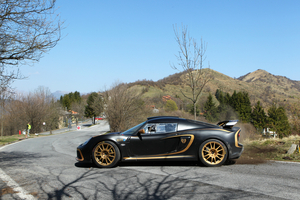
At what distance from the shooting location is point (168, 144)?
6152mm

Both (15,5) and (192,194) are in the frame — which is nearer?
(192,194)

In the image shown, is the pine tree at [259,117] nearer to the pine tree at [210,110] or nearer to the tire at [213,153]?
the pine tree at [210,110]

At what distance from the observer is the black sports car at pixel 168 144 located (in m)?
6.07

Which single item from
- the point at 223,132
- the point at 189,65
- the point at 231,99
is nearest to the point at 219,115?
the point at 231,99

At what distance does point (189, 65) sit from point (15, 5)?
25.5 ft

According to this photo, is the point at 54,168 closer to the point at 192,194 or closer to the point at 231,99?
the point at 192,194

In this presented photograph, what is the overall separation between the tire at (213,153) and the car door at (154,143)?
683mm

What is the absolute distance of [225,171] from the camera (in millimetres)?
5512

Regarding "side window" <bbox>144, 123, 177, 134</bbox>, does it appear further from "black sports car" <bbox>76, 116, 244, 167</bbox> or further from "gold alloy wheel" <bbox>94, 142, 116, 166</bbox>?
"gold alloy wheel" <bbox>94, 142, 116, 166</bbox>

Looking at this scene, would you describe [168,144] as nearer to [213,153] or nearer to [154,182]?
[213,153]

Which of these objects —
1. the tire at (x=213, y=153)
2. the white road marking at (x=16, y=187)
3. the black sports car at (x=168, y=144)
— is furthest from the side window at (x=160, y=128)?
the white road marking at (x=16, y=187)

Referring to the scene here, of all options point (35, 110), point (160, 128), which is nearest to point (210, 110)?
point (35, 110)

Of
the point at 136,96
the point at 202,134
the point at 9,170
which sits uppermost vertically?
the point at 136,96

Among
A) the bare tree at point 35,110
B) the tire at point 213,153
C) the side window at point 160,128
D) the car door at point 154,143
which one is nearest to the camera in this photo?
the tire at point 213,153
